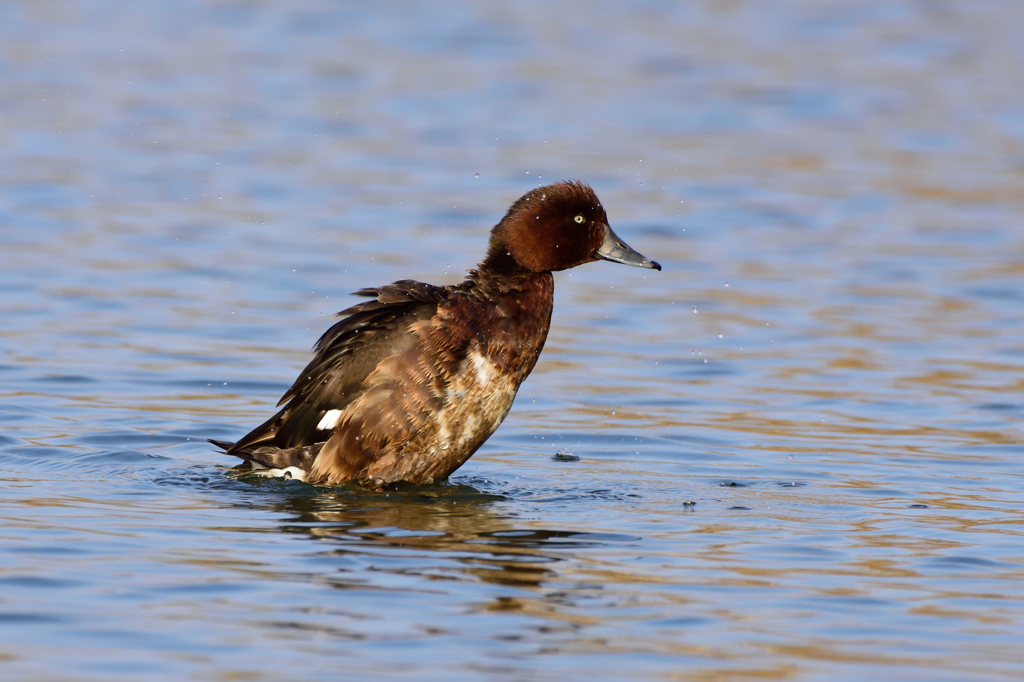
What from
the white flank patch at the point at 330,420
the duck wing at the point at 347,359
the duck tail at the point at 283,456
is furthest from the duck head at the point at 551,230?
the duck tail at the point at 283,456

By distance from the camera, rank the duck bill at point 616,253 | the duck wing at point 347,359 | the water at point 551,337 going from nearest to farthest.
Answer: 1. the water at point 551,337
2. the duck wing at point 347,359
3. the duck bill at point 616,253

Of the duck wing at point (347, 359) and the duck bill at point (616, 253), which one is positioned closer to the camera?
the duck wing at point (347, 359)

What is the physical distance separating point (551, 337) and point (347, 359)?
3.95 m

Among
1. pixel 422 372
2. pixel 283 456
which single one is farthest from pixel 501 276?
pixel 283 456

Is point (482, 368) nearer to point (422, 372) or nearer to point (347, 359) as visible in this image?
point (422, 372)

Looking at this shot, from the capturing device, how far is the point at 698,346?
11516 millimetres

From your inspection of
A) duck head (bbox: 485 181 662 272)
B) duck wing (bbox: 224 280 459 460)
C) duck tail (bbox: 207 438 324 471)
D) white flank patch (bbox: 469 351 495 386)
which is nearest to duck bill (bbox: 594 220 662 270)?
duck head (bbox: 485 181 662 272)

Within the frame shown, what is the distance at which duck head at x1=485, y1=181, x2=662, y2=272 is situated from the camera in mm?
8180

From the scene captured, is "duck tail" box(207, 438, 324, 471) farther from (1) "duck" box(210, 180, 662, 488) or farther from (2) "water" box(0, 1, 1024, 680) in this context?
(2) "water" box(0, 1, 1024, 680)

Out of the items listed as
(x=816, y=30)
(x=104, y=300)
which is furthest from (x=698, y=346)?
(x=816, y=30)

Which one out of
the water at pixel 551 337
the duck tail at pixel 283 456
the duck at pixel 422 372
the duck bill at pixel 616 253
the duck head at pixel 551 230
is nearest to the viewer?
the water at pixel 551 337

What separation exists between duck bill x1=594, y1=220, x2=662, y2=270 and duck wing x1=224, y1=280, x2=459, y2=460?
95cm

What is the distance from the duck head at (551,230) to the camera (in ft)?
26.8

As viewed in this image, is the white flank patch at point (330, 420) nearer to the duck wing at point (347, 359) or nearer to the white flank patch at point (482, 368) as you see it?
the duck wing at point (347, 359)
